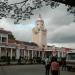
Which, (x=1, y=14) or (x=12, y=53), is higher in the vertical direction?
(x=1, y=14)

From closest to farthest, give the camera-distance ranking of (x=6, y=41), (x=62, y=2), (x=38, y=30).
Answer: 1. (x=62, y=2)
2. (x=6, y=41)
3. (x=38, y=30)

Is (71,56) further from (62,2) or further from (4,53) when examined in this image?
(4,53)

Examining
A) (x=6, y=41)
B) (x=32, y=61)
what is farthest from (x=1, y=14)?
(x=6, y=41)

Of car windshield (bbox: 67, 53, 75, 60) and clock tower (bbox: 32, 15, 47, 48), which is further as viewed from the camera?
clock tower (bbox: 32, 15, 47, 48)

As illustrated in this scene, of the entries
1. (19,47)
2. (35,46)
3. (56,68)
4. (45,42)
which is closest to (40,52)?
(35,46)

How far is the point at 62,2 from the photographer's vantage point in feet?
37.2

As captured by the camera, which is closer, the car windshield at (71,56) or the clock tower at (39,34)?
the car windshield at (71,56)

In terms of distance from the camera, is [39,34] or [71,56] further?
[39,34]

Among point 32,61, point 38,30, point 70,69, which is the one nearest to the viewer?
point 70,69

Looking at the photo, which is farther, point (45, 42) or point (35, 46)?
point (45, 42)

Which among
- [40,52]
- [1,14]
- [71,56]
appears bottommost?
[40,52]

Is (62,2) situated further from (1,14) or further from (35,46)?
(35,46)

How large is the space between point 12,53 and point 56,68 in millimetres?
67257

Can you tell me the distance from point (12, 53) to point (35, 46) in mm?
15788
